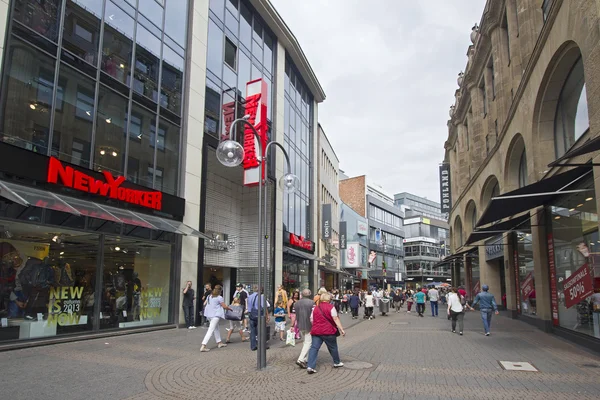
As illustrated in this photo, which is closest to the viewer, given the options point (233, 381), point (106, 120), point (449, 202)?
point (233, 381)

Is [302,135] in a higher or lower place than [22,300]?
higher

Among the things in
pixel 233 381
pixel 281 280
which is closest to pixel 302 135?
pixel 281 280

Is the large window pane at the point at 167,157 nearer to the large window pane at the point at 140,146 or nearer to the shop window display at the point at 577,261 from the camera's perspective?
the large window pane at the point at 140,146

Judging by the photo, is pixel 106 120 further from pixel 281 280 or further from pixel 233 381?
pixel 281 280

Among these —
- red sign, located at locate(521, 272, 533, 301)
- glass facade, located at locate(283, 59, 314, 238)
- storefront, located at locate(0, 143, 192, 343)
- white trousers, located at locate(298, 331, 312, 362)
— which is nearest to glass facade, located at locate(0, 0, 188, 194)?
storefront, located at locate(0, 143, 192, 343)

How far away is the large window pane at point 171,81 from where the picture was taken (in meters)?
16.2

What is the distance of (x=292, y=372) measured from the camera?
Result: 8492mm

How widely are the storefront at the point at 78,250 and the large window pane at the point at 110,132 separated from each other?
0.52 m

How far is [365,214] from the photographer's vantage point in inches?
2512

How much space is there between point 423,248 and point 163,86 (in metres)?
81.9

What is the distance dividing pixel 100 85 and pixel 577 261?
47.7ft

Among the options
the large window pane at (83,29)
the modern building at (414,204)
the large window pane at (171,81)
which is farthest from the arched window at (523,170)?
the modern building at (414,204)

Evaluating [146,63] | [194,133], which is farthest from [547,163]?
[146,63]

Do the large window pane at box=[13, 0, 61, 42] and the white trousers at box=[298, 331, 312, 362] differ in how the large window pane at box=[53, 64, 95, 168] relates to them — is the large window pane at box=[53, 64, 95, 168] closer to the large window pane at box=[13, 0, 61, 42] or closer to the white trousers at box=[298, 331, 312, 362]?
the large window pane at box=[13, 0, 61, 42]
